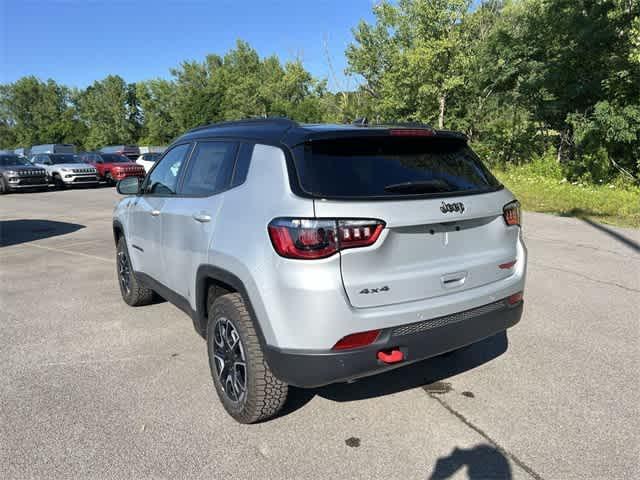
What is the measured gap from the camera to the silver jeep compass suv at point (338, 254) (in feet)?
8.04

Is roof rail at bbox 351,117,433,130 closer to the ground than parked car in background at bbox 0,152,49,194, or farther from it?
farther from it

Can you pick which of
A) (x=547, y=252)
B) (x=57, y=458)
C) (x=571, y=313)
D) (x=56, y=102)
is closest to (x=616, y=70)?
(x=547, y=252)

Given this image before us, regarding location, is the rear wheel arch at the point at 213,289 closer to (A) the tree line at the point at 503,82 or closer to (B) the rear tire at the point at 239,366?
(B) the rear tire at the point at 239,366

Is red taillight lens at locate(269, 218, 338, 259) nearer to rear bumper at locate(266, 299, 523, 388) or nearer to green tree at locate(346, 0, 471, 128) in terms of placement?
rear bumper at locate(266, 299, 523, 388)

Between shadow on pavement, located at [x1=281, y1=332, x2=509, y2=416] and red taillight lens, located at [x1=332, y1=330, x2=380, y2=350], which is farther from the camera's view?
shadow on pavement, located at [x1=281, y1=332, x2=509, y2=416]

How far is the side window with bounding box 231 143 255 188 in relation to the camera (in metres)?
2.97

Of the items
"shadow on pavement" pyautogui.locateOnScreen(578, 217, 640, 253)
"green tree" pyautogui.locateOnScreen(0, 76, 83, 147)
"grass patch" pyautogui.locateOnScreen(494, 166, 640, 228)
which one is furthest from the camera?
"green tree" pyautogui.locateOnScreen(0, 76, 83, 147)

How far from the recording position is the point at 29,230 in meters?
11.0

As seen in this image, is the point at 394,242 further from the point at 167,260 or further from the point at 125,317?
the point at 125,317

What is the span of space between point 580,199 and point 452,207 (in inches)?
470

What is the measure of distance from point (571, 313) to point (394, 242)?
3.22 metres

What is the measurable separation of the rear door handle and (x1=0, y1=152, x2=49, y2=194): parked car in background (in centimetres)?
2084

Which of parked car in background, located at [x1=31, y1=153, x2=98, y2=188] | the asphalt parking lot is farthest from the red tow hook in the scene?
parked car in background, located at [x1=31, y1=153, x2=98, y2=188]

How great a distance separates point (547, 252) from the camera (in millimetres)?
7621
